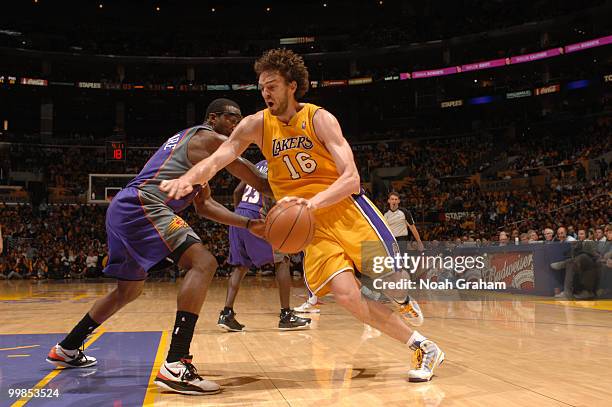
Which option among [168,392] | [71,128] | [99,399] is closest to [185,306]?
[168,392]

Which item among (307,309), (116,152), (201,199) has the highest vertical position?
(116,152)

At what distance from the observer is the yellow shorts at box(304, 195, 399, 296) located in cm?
357

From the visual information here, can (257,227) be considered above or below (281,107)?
below

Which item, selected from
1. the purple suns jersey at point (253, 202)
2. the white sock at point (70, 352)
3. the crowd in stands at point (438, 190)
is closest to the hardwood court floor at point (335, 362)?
the white sock at point (70, 352)

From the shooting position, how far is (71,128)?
3609cm

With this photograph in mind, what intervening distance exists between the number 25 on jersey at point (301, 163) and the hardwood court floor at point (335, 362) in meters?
1.35

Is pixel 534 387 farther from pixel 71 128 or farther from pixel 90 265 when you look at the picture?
pixel 71 128

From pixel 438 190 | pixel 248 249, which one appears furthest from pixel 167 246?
pixel 438 190

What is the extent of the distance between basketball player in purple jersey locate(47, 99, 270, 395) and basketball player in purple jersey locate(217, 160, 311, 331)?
2.08 metres

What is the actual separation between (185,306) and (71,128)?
35961 mm

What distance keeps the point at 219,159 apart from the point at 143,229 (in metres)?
0.70

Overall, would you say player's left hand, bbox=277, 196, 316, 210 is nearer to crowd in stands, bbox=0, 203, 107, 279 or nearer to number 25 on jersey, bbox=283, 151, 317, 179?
number 25 on jersey, bbox=283, 151, 317, 179

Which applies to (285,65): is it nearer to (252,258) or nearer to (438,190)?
(252,258)

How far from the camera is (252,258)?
6434mm
